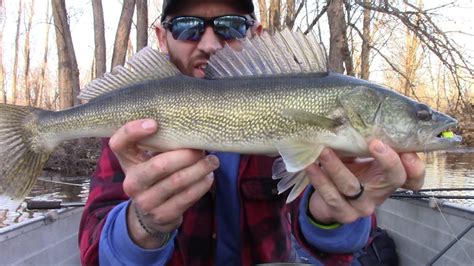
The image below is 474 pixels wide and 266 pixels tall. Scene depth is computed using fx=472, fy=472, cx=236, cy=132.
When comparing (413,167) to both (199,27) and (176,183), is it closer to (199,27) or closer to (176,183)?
(176,183)

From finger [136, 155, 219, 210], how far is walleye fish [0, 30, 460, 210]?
4.1 inches

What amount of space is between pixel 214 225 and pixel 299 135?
921mm

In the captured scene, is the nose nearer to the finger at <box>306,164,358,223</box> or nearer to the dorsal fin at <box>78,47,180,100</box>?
the dorsal fin at <box>78,47,180,100</box>

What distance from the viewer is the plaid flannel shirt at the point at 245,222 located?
8.61 feet

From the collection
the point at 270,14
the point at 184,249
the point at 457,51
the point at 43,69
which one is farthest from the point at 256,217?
the point at 43,69

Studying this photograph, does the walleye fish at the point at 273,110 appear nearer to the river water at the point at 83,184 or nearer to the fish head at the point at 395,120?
the fish head at the point at 395,120

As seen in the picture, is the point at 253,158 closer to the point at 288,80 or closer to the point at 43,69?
the point at 288,80

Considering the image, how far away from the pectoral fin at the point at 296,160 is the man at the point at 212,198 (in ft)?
0.20

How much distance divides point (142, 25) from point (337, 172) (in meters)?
11.6

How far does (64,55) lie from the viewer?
46.6 ft

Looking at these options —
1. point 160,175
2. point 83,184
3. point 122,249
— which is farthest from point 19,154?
point 83,184

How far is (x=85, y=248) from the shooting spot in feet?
8.19

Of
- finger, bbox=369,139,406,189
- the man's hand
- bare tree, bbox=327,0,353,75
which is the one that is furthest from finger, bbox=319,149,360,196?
bare tree, bbox=327,0,353,75

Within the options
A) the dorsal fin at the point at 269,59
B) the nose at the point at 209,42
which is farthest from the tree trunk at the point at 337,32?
the dorsal fin at the point at 269,59
